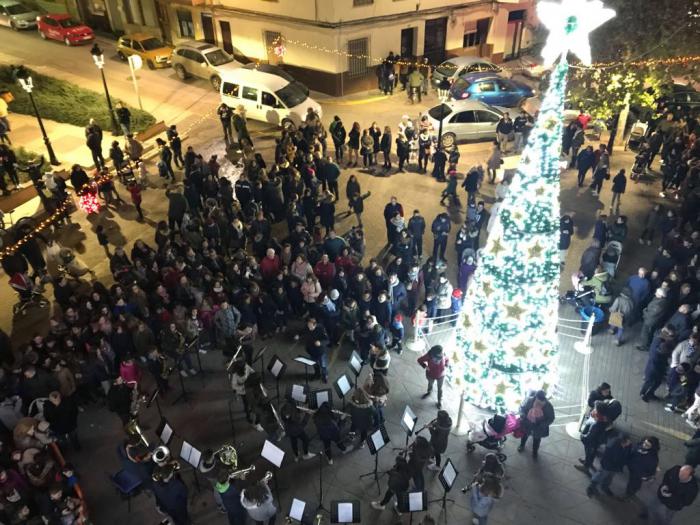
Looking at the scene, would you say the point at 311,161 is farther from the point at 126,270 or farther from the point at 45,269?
the point at 45,269

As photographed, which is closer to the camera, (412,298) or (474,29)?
(412,298)

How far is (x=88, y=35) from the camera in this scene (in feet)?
95.1

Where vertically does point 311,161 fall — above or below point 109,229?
above

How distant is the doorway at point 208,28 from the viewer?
86.4 ft

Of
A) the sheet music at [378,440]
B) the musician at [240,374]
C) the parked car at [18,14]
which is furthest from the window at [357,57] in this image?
the parked car at [18,14]

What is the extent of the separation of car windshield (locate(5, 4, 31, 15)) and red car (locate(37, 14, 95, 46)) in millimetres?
1879

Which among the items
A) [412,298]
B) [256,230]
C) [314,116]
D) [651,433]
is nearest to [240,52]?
[314,116]

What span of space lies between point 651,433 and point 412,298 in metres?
5.04

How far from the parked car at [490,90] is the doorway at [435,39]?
454 centimetres

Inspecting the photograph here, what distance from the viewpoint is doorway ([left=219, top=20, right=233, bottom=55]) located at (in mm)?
25894

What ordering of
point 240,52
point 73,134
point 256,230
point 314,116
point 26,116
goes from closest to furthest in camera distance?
point 256,230 < point 314,116 < point 73,134 < point 26,116 < point 240,52

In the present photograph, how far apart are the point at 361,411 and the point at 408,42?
20.1 m

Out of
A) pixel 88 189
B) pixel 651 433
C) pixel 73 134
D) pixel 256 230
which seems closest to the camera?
pixel 651 433

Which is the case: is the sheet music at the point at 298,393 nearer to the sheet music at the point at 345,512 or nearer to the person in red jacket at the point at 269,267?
the sheet music at the point at 345,512
